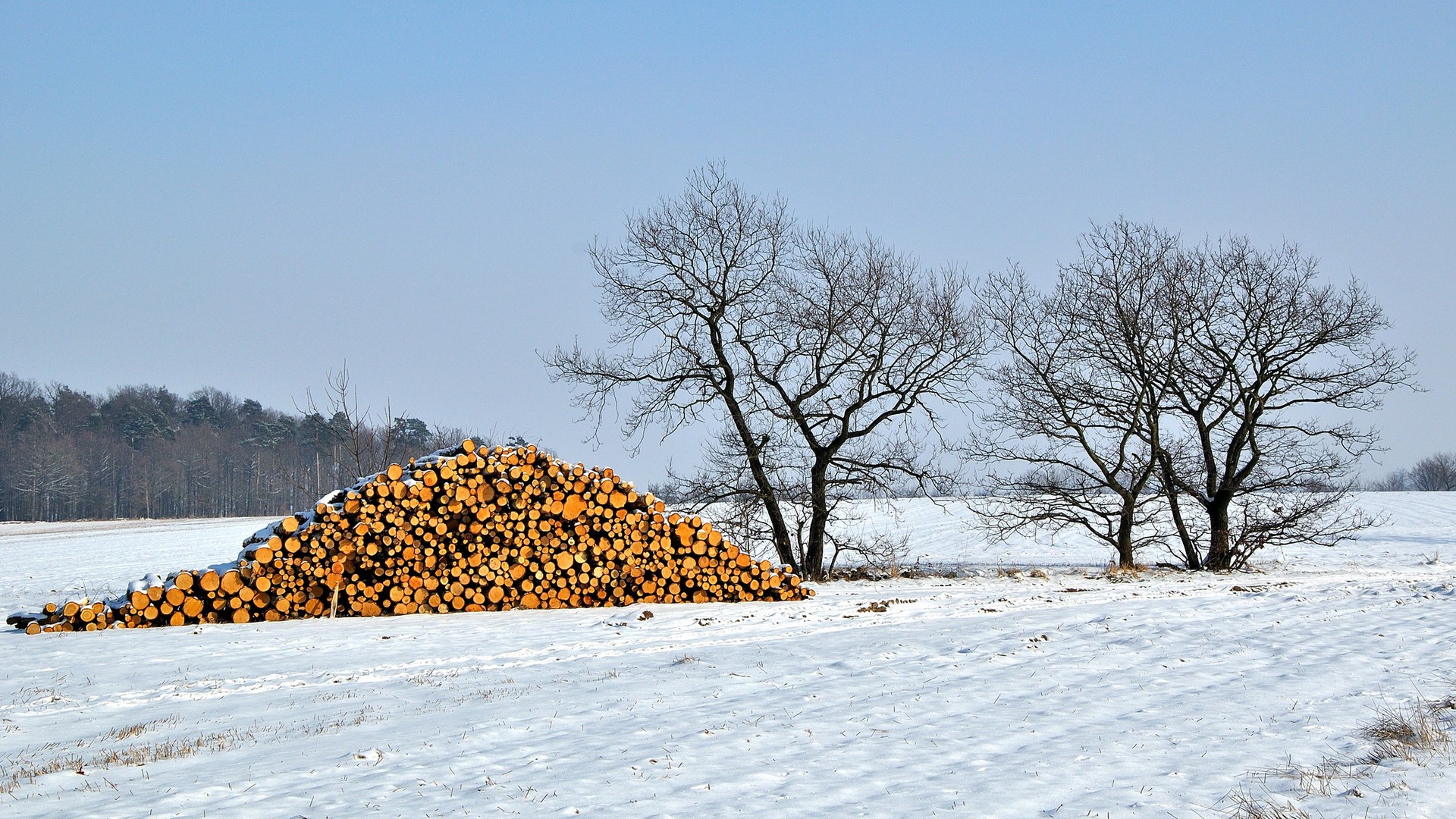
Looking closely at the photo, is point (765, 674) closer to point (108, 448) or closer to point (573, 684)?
point (573, 684)

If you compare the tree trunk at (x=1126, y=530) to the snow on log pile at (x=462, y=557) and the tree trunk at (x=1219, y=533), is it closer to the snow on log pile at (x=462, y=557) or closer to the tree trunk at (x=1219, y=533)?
the tree trunk at (x=1219, y=533)

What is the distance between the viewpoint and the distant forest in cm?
7275

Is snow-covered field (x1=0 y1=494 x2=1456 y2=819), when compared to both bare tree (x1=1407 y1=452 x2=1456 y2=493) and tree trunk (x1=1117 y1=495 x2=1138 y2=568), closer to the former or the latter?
tree trunk (x1=1117 y1=495 x2=1138 y2=568)

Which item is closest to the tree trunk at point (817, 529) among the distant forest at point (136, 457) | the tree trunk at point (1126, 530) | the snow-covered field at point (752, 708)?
the snow-covered field at point (752, 708)

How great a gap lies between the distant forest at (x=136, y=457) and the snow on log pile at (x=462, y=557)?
53895mm

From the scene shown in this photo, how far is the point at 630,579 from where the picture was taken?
13094 mm

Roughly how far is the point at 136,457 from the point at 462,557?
85.4 meters

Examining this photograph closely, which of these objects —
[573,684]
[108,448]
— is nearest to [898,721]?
[573,684]

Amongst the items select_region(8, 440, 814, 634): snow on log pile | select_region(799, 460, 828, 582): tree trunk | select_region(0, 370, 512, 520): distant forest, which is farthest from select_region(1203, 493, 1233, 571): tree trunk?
select_region(0, 370, 512, 520): distant forest

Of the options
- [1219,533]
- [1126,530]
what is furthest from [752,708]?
[1219,533]

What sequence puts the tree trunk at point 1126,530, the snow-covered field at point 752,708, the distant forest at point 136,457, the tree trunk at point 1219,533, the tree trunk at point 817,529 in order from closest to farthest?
the snow-covered field at point 752,708 → the tree trunk at point 817,529 → the tree trunk at point 1219,533 → the tree trunk at point 1126,530 → the distant forest at point 136,457

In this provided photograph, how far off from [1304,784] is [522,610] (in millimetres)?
9714

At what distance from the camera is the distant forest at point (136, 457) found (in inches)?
2864

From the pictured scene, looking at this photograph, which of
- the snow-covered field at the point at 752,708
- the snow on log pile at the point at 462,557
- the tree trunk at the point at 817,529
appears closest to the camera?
the snow-covered field at the point at 752,708
